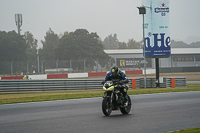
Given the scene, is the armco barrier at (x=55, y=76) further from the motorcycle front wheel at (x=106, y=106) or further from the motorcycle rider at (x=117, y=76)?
the motorcycle front wheel at (x=106, y=106)

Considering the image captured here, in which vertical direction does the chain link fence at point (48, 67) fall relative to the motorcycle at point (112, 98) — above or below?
above

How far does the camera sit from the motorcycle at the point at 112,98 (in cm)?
891

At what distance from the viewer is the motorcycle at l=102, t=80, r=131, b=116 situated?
8905mm

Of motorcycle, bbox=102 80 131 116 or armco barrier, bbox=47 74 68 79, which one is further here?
armco barrier, bbox=47 74 68 79

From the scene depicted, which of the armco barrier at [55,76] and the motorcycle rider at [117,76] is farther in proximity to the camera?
the armco barrier at [55,76]

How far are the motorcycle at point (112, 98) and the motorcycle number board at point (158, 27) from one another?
1570cm

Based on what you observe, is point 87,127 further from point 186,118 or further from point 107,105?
point 186,118

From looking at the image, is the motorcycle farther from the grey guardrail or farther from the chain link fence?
the chain link fence

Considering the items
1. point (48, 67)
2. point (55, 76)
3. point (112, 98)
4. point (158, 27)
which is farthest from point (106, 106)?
point (55, 76)

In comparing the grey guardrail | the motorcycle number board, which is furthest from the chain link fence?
the motorcycle number board

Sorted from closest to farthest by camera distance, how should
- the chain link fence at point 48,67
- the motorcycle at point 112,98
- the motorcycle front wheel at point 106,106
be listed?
the motorcycle front wheel at point 106,106 < the motorcycle at point 112,98 < the chain link fence at point 48,67

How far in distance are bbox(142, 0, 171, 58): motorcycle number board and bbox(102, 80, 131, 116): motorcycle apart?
15698mm

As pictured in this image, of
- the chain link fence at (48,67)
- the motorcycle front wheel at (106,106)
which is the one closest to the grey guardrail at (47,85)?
the motorcycle front wheel at (106,106)

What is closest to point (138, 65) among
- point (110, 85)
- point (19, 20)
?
point (19, 20)
